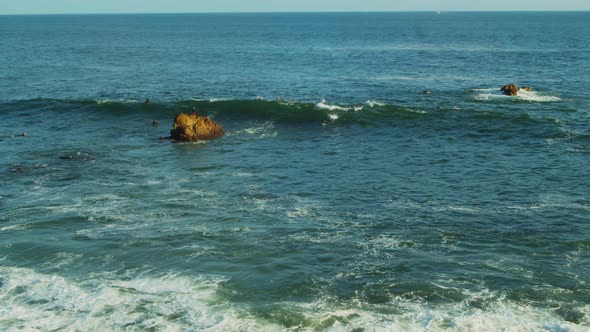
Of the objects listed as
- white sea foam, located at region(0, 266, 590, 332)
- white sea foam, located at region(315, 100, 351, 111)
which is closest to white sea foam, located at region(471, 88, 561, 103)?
white sea foam, located at region(315, 100, 351, 111)

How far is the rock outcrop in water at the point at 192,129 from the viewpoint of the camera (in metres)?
58.9

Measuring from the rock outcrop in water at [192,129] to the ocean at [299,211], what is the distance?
1.19 meters

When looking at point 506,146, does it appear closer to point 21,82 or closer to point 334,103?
point 334,103

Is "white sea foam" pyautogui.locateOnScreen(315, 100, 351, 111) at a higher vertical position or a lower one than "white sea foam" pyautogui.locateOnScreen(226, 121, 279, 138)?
higher

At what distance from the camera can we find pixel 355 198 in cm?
4294

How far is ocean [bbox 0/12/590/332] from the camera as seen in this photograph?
2841 cm

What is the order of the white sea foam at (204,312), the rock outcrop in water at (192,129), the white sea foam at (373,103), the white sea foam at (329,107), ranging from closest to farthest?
the white sea foam at (204,312) < the rock outcrop in water at (192,129) < the white sea foam at (329,107) < the white sea foam at (373,103)

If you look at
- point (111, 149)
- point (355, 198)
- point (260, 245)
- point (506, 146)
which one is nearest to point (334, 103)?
point (506, 146)

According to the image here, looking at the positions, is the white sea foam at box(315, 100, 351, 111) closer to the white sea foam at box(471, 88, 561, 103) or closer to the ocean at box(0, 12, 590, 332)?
the ocean at box(0, 12, 590, 332)

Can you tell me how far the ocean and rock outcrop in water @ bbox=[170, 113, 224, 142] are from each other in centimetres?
119

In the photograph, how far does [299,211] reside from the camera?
133ft

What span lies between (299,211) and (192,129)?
22346 mm

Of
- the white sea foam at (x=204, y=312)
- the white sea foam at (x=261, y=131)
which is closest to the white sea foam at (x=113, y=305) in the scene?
the white sea foam at (x=204, y=312)

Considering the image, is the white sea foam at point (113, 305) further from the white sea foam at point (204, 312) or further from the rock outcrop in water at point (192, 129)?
the rock outcrop in water at point (192, 129)
